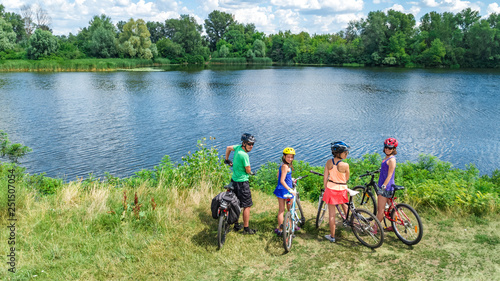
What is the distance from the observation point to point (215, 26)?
152250 millimetres

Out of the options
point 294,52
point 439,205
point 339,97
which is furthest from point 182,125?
point 294,52

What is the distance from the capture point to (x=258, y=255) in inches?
242

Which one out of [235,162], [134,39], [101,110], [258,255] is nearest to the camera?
[258,255]

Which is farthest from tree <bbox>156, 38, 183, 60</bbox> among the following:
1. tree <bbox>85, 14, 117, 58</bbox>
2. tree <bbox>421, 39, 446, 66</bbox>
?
tree <bbox>421, 39, 446, 66</bbox>

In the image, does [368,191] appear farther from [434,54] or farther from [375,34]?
[375,34]

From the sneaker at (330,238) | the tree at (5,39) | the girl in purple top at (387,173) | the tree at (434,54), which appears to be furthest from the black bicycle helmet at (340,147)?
the tree at (434,54)

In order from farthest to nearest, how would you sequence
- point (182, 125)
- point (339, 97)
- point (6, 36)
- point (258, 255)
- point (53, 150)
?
point (6, 36) < point (339, 97) < point (182, 125) < point (53, 150) < point (258, 255)

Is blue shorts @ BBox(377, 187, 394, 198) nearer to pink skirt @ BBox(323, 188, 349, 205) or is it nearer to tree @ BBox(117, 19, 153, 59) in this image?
pink skirt @ BBox(323, 188, 349, 205)

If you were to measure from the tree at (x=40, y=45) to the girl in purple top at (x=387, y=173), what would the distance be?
7888 cm

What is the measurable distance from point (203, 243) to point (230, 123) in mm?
18063

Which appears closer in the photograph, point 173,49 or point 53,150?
point 53,150

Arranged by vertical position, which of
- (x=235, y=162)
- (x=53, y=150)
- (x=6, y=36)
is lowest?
(x=53, y=150)

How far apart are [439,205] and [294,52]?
119 meters

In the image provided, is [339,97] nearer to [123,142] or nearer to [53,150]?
[123,142]
